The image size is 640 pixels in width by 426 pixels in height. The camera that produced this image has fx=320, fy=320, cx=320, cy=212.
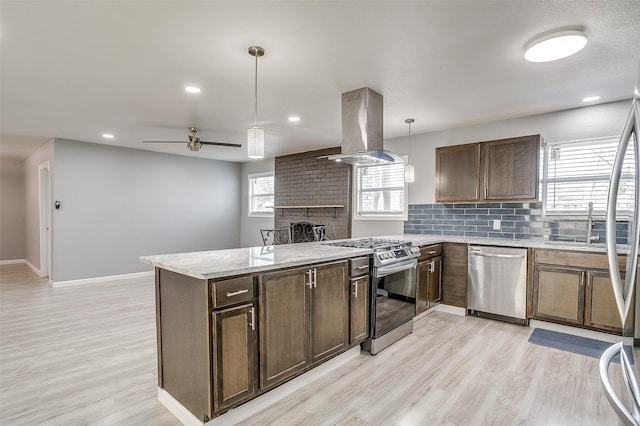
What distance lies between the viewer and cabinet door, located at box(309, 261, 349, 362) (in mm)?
2400

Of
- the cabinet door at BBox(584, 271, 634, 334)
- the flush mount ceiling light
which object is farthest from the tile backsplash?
the flush mount ceiling light

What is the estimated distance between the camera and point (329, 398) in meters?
2.23

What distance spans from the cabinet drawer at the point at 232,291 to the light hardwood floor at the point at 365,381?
2.62ft

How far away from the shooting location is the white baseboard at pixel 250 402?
192 centimetres

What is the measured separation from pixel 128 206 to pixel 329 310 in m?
5.38

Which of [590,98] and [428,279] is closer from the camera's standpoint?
[590,98]

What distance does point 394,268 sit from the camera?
3096 mm

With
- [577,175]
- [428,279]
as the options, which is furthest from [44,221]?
[577,175]

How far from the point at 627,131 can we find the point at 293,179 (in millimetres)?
5842

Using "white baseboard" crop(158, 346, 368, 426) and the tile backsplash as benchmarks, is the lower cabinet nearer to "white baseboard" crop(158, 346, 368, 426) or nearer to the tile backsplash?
the tile backsplash

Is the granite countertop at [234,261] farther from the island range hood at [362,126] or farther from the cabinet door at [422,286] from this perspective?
the cabinet door at [422,286]

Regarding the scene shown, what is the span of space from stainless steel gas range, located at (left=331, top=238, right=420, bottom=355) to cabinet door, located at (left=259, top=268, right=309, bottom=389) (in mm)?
834

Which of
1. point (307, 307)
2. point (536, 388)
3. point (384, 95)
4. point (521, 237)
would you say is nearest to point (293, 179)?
point (384, 95)

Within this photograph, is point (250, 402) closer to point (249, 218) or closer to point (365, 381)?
point (365, 381)
